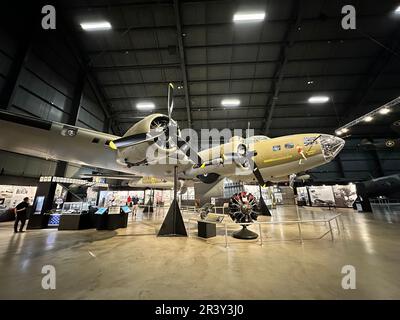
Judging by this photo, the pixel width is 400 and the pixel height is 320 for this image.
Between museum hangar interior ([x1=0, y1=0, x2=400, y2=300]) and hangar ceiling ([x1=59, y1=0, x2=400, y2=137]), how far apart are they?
0.43ft

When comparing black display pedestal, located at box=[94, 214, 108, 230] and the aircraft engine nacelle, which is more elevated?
the aircraft engine nacelle

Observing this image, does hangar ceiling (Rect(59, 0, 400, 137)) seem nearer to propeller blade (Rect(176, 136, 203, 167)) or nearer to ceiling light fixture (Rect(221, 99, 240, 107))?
ceiling light fixture (Rect(221, 99, 240, 107))

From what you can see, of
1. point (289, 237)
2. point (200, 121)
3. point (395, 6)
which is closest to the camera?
point (289, 237)

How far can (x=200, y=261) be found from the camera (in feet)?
11.9

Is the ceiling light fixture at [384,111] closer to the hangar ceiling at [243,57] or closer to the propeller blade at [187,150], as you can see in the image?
the hangar ceiling at [243,57]

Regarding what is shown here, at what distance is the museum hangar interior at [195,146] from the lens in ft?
10.5

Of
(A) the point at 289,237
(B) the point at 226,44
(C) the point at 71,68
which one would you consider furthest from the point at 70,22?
(A) the point at 289,237

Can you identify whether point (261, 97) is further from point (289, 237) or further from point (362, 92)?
point (289, 237)

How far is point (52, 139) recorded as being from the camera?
217 inches

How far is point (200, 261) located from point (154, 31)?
17.1 meters

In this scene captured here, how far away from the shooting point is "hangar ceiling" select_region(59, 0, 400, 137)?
12.4 metres

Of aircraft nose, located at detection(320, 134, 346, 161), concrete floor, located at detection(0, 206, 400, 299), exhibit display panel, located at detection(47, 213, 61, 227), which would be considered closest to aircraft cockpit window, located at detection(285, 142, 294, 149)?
aircraft nose, located at detection(320, 134, 346, 161)

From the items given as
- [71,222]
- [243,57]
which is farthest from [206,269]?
[243,57]

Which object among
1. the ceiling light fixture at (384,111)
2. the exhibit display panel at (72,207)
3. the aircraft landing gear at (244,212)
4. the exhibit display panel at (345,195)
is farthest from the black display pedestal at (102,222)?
the exhibit display panel at (345,195)
